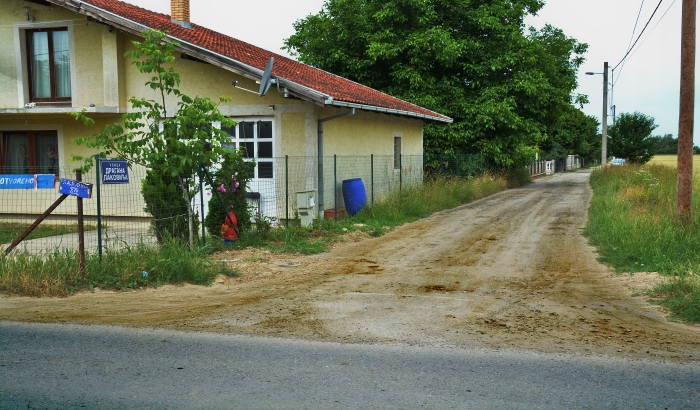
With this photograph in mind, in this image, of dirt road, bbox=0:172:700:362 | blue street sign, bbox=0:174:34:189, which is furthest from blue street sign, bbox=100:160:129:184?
dirt road, bbox=0:172:700:362

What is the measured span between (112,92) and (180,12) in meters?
4.49

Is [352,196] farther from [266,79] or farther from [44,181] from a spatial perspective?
[44,181]

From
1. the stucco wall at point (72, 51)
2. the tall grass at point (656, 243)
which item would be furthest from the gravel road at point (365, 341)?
the stucco wall at point (72, 51)

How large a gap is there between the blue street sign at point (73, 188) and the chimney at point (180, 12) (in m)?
11.5

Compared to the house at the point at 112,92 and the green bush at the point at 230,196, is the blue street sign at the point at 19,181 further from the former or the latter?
the house at the point at 112,92

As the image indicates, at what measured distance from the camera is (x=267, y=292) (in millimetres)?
8492

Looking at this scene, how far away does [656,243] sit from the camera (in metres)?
10.4

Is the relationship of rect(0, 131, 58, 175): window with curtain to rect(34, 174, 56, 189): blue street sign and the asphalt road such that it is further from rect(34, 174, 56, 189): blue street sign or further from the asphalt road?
the asphalt road

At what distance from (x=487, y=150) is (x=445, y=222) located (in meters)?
12.8

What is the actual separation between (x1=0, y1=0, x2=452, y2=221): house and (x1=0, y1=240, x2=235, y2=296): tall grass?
222 inches

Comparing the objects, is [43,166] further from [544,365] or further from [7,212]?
[544,365]

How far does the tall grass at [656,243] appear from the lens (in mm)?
7641

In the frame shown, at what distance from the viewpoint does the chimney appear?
748 inches

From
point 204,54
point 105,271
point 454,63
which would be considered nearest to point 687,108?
point 204,54
